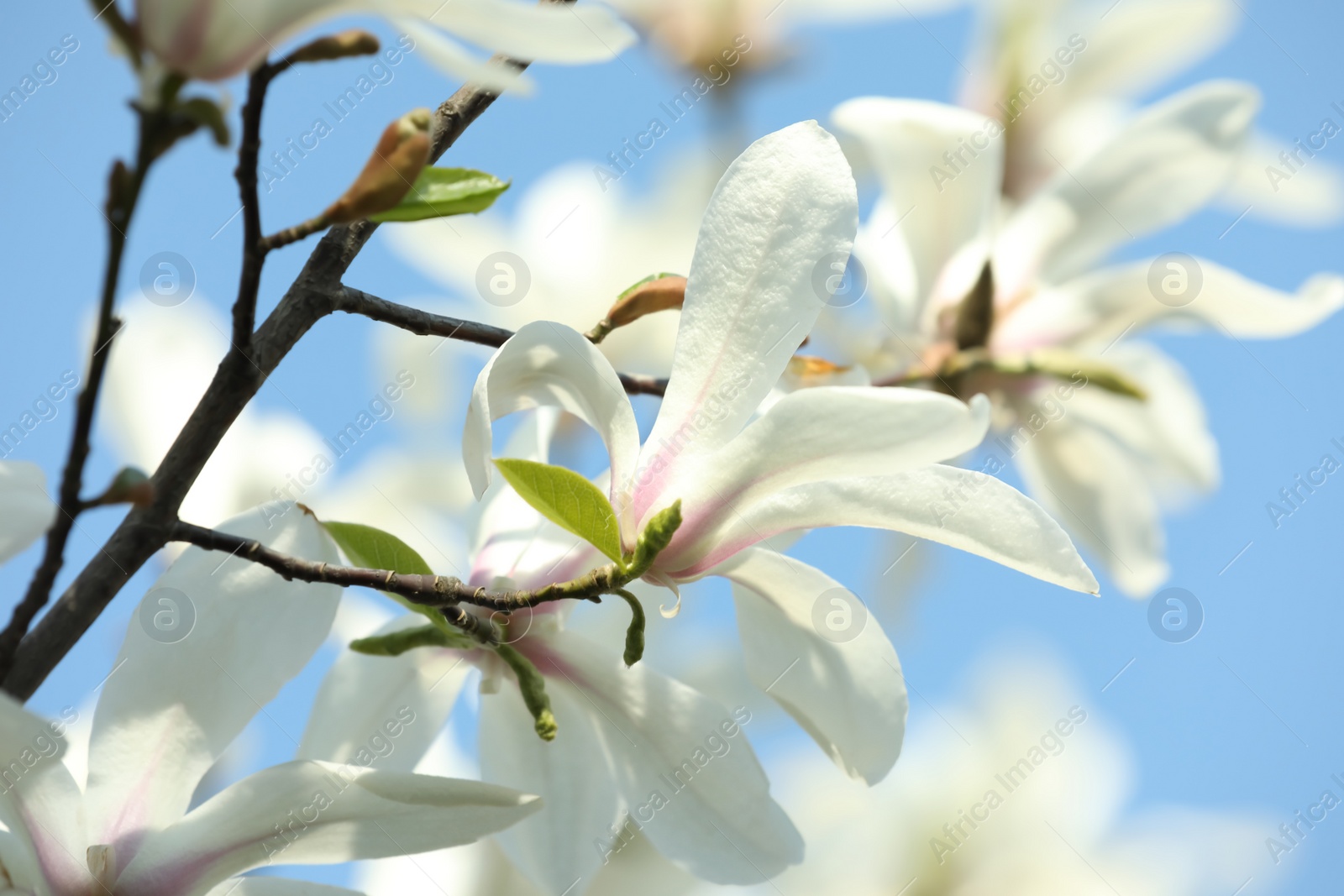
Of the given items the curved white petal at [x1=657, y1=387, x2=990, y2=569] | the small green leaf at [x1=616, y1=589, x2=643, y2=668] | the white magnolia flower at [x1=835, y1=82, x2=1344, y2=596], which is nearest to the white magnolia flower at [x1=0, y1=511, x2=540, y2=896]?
the small green leaf at [x1=616, y1=589, x2=643, y2=668]

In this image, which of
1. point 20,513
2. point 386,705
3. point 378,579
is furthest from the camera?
point 386,705

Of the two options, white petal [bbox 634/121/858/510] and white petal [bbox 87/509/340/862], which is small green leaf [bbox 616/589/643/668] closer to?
white petal [bbox 634/121/858/510]

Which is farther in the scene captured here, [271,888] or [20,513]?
[271,888]

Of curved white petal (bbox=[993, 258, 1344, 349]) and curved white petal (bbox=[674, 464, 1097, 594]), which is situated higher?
curved white petal (bbox=[993, 258, 1344, 349])

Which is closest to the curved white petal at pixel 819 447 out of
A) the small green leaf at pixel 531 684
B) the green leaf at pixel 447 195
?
the small green leaf at pixel 531 684

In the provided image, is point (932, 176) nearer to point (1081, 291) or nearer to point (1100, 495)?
point (1081, 291)

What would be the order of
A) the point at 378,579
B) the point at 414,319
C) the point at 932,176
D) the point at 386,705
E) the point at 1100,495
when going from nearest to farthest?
the point at 378,579
the point at 414,319
the point at 386,705
the point at 932,176
the point at 1100,495

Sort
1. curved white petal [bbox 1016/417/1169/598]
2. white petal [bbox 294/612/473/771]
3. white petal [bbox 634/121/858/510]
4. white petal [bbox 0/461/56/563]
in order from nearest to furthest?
1. white petal [bbox 0/461/56/563]
2. white petal [bbox 634/121/858/510]
3. white petal [bbox 294/612/473/771]
4. curved white petal [bbox 1016/417/1169/598]

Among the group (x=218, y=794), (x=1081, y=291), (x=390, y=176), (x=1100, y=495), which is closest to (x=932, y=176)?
(x=1081, y=291)
